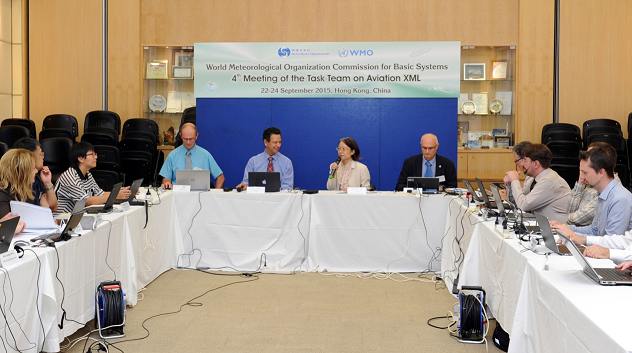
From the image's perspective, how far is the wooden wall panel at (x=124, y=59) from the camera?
9.69 m

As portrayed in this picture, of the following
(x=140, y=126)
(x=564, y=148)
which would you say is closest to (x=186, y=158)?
(x=140, y=126)

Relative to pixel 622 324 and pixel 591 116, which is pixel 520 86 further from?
pixel 622 324

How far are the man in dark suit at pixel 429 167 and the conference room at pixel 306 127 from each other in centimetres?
75

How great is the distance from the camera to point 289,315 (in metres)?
4.90

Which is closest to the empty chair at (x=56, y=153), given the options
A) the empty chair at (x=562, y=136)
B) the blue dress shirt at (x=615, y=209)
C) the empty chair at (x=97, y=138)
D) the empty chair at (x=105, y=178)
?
the empty chair at (x=105, y=178)

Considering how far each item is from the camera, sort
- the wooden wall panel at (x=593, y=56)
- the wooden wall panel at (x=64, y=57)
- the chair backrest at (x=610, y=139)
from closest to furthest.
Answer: the chair backrest at (x=610, y=139) < the wooden wall panel at (x=593, y=56) < the wooden wall panel at (x=64, y=57)

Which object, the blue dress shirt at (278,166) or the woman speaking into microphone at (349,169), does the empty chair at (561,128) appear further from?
the blue dress shirt at (278,166)

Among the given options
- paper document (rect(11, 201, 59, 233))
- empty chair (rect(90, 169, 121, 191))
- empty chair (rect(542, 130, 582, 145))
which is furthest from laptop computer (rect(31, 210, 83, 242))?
empty chair (rect(542, 130, 582, 145))

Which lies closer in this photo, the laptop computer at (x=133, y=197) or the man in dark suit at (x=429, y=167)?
the laptop computer at (x=133, y=197)

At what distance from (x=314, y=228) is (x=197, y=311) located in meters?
1.78

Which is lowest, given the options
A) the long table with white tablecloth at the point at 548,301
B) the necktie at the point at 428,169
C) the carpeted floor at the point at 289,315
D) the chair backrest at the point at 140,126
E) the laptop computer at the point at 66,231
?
the carpeted floor at the point at 289,315

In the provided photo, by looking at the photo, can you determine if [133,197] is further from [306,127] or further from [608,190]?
[306,127]

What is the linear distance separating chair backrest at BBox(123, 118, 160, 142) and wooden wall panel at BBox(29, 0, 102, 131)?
2.66 ft

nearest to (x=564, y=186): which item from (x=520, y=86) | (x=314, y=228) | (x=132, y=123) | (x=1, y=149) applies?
(x=314, y=228)
